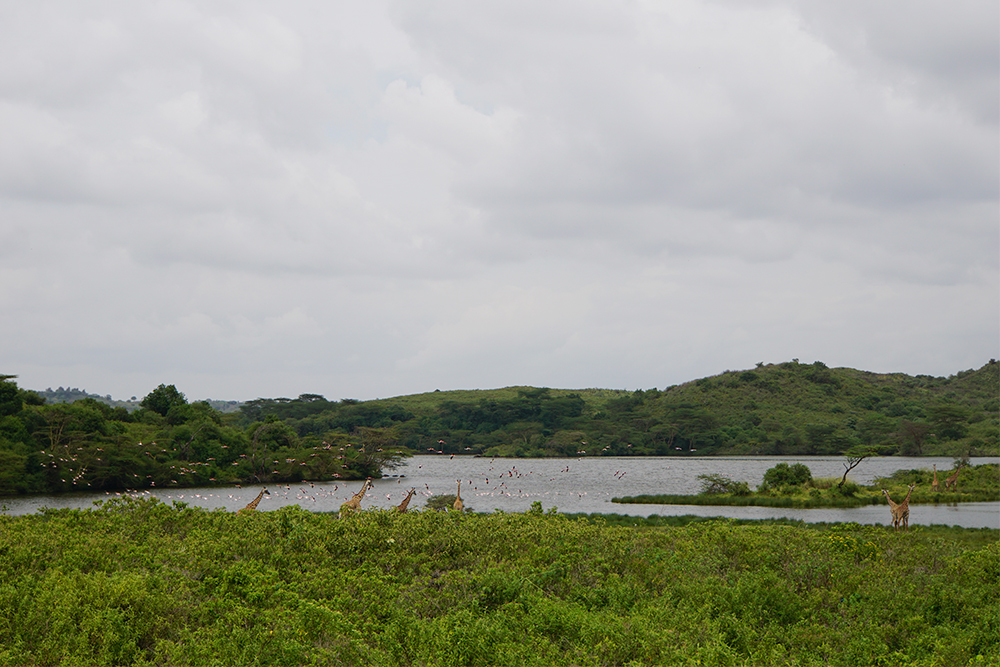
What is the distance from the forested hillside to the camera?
1900 inches

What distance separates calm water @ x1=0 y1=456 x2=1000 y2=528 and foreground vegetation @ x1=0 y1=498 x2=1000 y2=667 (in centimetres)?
453

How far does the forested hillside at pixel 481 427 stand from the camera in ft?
158

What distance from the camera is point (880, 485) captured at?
44.6 metres

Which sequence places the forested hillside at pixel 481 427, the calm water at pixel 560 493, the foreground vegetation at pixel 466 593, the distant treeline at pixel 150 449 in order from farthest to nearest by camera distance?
the forested hillside at pixel 481 427 → the distant treeline at pixel 150 449 → the calm water at pixel 560 493 → the foreground vegetation at pixel 466 593

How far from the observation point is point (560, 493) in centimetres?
4728

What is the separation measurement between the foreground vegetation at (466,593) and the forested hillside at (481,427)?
120 feet

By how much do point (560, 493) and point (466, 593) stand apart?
3674 cm

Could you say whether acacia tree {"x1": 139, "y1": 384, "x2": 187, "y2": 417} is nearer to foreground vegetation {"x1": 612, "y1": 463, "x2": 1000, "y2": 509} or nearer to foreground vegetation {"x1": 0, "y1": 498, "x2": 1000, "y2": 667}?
foreground vegetation {"x1": 612, "y1": 463, "x2": 1000, "y2": 509}

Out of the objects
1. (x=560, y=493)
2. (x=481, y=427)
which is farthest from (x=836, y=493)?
(x=481, y=427)

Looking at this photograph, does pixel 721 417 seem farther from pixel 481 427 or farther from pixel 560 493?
pixel 560 493

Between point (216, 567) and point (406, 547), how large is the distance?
3197 mm

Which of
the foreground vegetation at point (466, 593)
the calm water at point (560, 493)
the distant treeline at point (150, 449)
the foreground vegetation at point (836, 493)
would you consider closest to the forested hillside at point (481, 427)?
the distant treeline at point (150, 449)

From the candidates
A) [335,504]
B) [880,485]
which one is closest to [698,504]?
[880,485]

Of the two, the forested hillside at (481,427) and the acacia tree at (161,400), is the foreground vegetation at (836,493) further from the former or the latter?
the acacia tree at (161,400)
